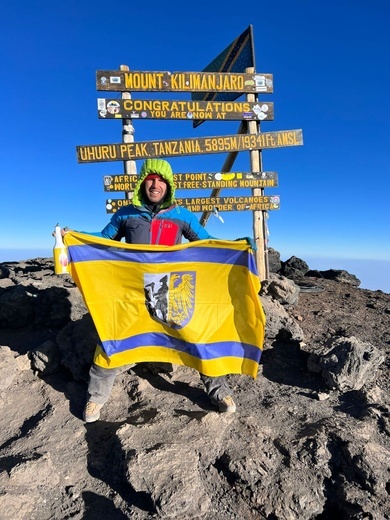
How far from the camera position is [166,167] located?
3793 mm

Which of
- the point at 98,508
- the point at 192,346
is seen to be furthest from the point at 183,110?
the point at 98,508

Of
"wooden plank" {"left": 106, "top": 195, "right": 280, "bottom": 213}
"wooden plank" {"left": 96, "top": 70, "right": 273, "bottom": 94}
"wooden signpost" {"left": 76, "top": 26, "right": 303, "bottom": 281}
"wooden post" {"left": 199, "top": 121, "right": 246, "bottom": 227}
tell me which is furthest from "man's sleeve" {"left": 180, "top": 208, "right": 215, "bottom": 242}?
"wooden plank" {"left": 96, "top": 70, "right": 273, "bottom": 94}

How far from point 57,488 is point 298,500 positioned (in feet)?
6.43

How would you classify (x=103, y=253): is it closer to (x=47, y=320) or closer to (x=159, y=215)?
(x=159, y=215)

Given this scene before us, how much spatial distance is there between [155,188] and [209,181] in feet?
13.0

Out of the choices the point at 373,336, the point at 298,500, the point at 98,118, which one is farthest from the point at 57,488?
the point at 98,118

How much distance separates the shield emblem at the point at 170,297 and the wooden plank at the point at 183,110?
4506 mm

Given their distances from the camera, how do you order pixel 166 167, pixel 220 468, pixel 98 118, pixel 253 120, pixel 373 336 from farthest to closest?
pixel 253 120
pixel 98 118
pixel 373 336
pixel 166 167
pixel 220 468

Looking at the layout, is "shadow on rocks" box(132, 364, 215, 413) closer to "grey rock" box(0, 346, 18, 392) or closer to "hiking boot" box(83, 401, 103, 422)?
"hiking boot" box(83, 401, 103, 422)

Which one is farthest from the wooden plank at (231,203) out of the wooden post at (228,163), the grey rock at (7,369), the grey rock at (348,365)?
the grey rock at (7,369)

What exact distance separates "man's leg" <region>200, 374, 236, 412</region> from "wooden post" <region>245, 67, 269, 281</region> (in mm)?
4324

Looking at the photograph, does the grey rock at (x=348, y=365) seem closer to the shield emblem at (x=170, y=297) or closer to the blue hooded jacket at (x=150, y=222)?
the shield emblem at (x=170, y=297)

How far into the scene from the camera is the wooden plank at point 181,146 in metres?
7.09

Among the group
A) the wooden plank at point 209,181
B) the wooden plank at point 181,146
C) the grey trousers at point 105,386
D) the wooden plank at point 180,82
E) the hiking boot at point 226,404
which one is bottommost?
the hiking boot at point 226,404
